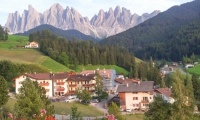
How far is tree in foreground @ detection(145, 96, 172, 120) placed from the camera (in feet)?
79.1

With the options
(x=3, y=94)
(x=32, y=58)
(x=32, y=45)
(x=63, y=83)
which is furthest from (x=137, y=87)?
(x=32, y=45)

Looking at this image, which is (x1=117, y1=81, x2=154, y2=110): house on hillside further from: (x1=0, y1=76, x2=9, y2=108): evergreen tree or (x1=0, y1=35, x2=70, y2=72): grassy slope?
(x1=0, y1=35, x2=70, y2=72): grassy slope

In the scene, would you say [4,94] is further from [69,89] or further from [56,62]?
[56,62]

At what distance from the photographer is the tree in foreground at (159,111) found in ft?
79.1

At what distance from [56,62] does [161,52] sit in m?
105

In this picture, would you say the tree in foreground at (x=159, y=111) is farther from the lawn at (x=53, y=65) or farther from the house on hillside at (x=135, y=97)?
the lawn at (x=53, y=65)

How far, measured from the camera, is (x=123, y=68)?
114188 millimetres

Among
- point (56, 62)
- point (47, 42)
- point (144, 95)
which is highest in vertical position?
point (47, 42)

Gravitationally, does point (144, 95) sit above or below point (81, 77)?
below

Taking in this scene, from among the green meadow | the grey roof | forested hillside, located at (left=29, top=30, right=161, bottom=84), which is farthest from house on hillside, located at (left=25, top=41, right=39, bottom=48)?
the grey roof

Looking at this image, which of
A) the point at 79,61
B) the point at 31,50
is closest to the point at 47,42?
the point at 31,50

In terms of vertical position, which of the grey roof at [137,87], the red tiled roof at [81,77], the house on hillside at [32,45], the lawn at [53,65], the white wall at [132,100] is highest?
the house on hillside at [32,45]

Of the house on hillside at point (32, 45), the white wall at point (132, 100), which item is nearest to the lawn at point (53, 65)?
the house on hillside at point (32, 45)

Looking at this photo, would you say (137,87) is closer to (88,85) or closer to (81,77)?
(88,85)
